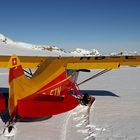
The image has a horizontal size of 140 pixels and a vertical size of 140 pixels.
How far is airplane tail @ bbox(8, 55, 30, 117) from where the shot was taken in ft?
19.0

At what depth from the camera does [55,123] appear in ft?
23.2

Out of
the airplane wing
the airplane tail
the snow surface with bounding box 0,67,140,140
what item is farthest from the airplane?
the airplane wing

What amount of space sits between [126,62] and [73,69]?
2.30m

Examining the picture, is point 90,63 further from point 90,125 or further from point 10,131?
point 10,131

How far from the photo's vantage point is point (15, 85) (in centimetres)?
599

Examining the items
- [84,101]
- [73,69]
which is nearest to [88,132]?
[84,101]

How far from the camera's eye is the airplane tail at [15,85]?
228 inches

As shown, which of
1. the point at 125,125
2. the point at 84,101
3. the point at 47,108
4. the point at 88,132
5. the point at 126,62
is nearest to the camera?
the point at 47,108

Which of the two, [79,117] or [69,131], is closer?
[69,131]

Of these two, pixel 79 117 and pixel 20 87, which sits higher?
pixel 20 87

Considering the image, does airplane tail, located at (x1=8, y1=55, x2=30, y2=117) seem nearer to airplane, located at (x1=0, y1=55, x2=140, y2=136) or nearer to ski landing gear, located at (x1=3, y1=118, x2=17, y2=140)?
airplane, located at (x1=0, y1=55, x2=140, y2=136)

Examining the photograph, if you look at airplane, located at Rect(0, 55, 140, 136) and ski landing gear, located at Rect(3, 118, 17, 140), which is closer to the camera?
airplane, located at Rect(0, 55, 140, 136)

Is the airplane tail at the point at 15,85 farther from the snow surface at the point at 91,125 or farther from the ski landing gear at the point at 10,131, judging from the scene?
the snow surface at the point at 91,125

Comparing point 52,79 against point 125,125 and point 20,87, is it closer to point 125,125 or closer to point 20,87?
point 20,87
